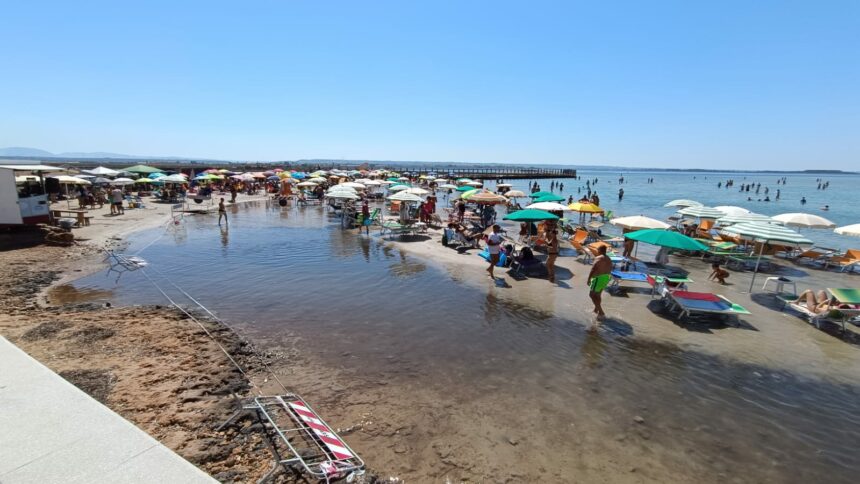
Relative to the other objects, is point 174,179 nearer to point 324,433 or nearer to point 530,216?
point 530,216

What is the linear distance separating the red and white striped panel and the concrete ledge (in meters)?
1.63

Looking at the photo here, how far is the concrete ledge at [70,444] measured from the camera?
2748mm

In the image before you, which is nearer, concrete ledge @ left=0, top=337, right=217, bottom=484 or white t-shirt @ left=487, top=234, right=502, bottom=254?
concrete ledge @ left=0, top=337, right=217, bottom=484

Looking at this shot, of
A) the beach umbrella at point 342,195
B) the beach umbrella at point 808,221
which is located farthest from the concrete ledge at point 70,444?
the beach umbrella at point 808,221

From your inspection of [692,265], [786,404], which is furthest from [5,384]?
[692,265]

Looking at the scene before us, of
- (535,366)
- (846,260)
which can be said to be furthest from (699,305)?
(846,260)

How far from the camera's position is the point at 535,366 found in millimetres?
6762

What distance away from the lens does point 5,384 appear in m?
3.83

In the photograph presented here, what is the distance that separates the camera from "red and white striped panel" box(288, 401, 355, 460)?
4.18 metres

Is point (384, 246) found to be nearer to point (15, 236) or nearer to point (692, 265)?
point (692, 265)

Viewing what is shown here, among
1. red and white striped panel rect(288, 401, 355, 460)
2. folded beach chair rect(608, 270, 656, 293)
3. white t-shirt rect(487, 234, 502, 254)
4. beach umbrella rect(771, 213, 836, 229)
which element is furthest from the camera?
beach umbrella rect(771, 213, 836, 229)

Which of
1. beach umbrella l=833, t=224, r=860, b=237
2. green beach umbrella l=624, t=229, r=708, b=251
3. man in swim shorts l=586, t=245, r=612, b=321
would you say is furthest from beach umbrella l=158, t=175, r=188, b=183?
beach umbrella l=833, t=224, r=860, b=237

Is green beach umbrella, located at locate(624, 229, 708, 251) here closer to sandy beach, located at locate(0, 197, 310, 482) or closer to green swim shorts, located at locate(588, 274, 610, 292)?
green swim shorts, located at locate(588, 274, 610, 292)

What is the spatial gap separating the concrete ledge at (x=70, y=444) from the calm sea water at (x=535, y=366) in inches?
132
